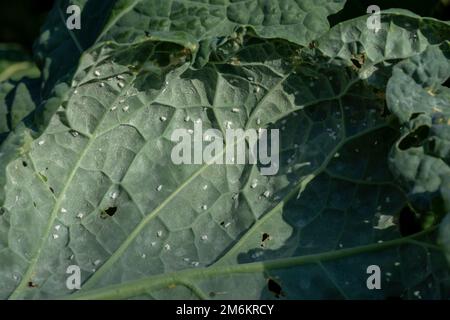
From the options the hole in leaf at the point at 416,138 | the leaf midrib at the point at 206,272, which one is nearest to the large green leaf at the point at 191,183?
the leaf midrib at the point at 206,272

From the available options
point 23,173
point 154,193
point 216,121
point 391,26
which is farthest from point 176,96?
point 391,26

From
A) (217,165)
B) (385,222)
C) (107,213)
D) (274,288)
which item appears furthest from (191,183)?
(385,222)

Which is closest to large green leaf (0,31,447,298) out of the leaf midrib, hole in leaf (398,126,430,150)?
the leaf midrib

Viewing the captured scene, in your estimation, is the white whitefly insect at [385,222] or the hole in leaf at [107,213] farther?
the hole in leaf at [107,213]

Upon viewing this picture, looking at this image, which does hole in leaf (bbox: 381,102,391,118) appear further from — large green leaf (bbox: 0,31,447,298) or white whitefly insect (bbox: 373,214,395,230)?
white whitefly insect (bbox: 373,214,395,230)

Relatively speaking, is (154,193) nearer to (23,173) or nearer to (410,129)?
(23,173)

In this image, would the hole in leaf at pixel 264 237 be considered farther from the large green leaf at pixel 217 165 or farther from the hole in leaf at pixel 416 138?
the hole in leaf at pixel 416 138

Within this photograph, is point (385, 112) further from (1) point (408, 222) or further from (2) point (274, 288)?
(2) point (274, 288)
